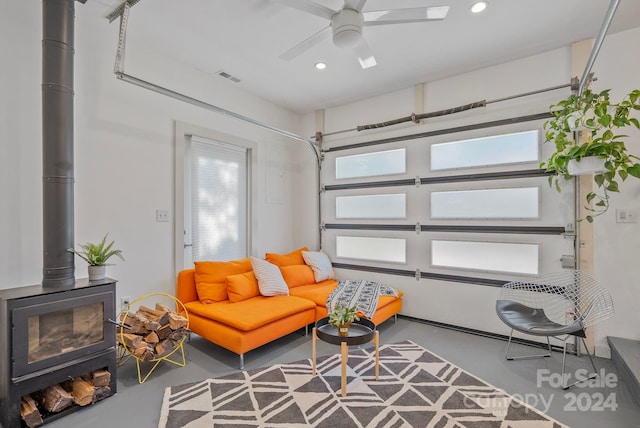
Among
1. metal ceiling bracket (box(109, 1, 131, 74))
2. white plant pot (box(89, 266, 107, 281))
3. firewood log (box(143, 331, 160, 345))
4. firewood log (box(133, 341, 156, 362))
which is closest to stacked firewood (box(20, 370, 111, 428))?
firewood log (box(133, 341, 156, 362))

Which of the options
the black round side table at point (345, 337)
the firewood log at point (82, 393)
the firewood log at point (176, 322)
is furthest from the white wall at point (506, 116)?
the firewood log at point (82, 393)

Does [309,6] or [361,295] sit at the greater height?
[309,6]

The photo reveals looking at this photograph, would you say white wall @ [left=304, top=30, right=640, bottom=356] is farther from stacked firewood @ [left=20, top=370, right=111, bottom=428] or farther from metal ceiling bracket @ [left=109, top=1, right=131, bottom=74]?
stacked firewood @ [left=20, top=370, right=111, bottom=428]

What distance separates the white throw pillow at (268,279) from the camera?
11.4 feet

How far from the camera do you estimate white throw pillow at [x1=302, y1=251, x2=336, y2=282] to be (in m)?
4.30

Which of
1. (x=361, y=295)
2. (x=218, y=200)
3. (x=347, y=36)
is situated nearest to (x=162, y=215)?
(x=218, y=200)

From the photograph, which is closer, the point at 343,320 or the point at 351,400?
the point at 351,400

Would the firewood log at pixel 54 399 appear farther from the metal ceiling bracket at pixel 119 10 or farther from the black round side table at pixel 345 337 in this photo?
the metal ceiling bracket at pixel 119 10

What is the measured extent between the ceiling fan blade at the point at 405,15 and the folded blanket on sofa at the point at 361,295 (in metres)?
2.47

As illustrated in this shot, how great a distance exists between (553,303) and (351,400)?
7.58ft

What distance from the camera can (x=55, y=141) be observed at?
7.07ft

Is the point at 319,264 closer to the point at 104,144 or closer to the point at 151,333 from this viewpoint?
the point at 151,333

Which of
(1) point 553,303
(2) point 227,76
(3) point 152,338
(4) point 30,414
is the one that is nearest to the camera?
(4) point 30,414

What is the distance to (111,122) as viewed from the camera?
2.86 meters
